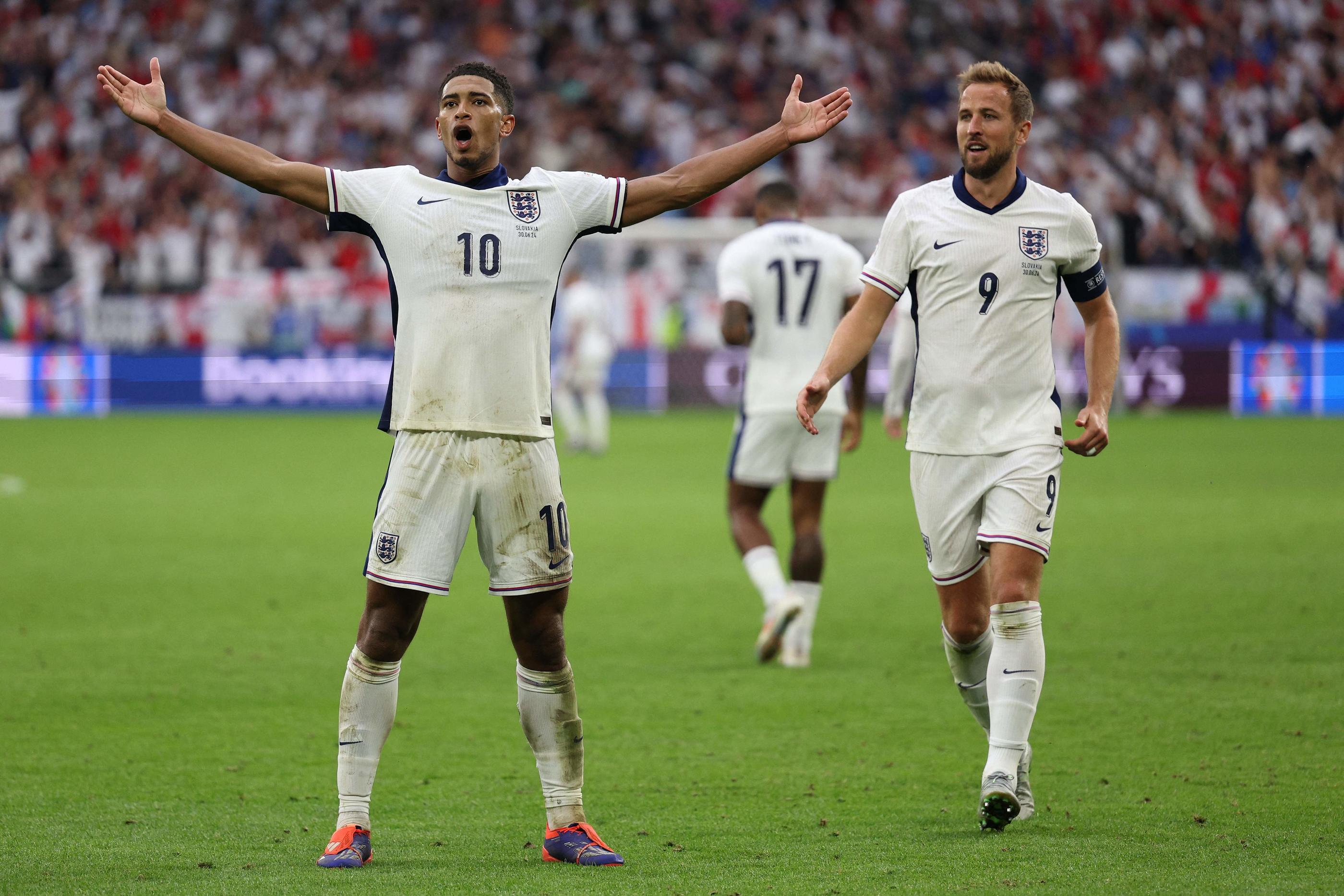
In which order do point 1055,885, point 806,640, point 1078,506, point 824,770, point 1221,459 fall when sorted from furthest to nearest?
point 1221,459, point 1078,506, point 806,640, point 824,770, point 1055,885

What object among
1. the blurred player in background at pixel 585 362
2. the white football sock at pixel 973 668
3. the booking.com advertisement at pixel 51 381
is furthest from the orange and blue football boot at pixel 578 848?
the booking.com advertisement at pixel 51 381

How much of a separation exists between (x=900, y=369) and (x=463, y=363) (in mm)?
2535

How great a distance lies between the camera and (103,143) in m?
29.3

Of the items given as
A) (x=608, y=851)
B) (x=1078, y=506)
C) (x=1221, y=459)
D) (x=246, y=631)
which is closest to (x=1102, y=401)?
(x=608, y=851)

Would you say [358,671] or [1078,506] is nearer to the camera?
[358,671]

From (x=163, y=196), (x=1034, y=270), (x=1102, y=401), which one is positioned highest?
(x=163, y=196)

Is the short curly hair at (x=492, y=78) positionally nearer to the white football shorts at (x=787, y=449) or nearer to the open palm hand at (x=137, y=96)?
the open palm hand at (x=137, y=96)

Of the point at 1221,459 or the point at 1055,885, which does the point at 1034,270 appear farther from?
the point at 1221,459

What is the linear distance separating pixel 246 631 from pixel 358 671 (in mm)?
4317

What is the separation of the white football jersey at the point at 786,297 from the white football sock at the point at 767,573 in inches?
27.6

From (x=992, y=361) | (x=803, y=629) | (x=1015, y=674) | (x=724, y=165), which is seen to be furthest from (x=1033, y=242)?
(x=803, y=629)

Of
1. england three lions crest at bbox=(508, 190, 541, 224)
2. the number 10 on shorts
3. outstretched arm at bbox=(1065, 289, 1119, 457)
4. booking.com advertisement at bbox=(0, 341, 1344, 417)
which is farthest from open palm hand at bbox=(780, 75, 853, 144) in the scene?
booking.com advertisement at bbox=(0, 341, 1344, 417)

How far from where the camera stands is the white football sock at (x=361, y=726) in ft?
14.6

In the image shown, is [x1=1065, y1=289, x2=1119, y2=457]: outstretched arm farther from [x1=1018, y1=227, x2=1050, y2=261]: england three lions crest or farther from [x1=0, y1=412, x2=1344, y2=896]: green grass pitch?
[x1=0, y1=412, x2=1344, y2=896]: green grass pitch
